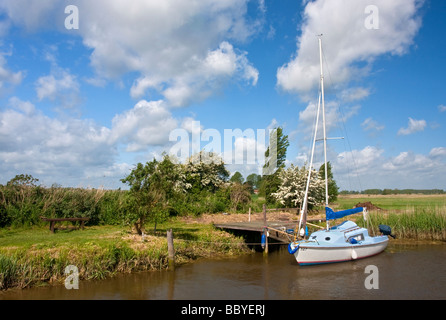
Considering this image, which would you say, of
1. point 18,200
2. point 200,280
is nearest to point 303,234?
point 200,280

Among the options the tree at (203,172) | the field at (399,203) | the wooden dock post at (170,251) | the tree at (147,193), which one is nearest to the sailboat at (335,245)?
the wooden dock post at (170,251)

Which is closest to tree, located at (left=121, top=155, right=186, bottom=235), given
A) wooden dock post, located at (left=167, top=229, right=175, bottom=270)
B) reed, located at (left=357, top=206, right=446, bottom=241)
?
wooden dock post, located at (left=167, top=229, right=175, bottom=270)

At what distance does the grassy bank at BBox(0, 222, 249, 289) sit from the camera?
13.0 meters

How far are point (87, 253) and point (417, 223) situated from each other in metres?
23.4

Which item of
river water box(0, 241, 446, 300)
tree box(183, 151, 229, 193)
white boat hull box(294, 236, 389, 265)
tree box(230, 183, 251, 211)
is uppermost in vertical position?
tree box(183, 151, 229, 193)

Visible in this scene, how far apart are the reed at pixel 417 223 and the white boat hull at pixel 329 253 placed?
5888mm

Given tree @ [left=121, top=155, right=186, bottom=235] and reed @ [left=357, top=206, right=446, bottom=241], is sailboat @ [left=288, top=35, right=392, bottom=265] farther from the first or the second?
tree @ [left=121, top=155, right=186, bottom=235]

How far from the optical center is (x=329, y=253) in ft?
57.9

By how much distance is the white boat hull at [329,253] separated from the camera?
1719cm

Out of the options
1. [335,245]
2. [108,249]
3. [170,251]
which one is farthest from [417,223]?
[108,249]

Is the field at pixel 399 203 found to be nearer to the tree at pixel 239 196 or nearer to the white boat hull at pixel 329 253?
the white boat hull at pixel 329 253

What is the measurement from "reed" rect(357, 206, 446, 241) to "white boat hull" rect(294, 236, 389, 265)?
5.89 meters

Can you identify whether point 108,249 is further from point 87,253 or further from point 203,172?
point 203,172
